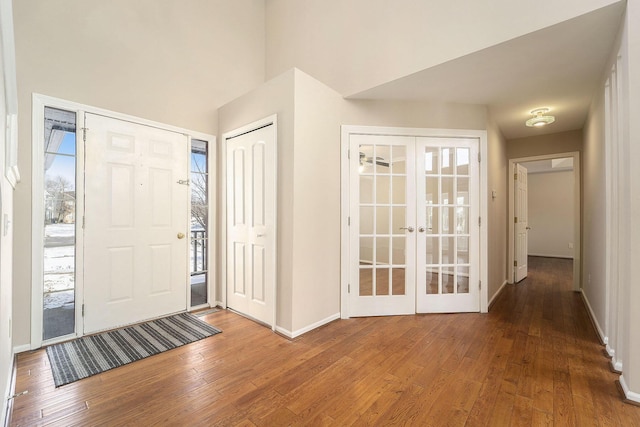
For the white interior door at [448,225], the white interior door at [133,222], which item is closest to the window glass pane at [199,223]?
the white interior door at [133,222]

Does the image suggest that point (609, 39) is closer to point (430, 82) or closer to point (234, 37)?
point (430, 82)

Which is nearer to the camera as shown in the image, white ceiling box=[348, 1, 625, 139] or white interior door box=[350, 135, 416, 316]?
white ceiling box=[348, 1, 625, 139]

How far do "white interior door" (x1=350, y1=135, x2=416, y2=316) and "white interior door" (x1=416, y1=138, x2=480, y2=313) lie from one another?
13cm

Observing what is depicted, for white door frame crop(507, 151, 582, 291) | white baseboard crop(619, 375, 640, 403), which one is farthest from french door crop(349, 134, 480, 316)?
white door frame crop(507, 151, 582, 291)

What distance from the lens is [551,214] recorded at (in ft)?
25.8

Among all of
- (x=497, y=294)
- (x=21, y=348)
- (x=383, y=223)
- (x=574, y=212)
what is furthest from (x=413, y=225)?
(x=21, y=348)

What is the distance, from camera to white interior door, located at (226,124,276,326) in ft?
9.18

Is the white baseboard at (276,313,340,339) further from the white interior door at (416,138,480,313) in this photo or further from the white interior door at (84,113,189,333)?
the white interior door at (84,113,189,333)

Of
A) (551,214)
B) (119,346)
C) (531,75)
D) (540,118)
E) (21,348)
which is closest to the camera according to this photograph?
(21,348)

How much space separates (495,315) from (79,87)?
4776 mm

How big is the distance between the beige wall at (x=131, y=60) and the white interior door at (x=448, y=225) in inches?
105

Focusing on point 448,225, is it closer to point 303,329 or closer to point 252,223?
point 303,329

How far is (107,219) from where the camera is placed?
2.70m

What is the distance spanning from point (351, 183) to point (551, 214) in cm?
774
